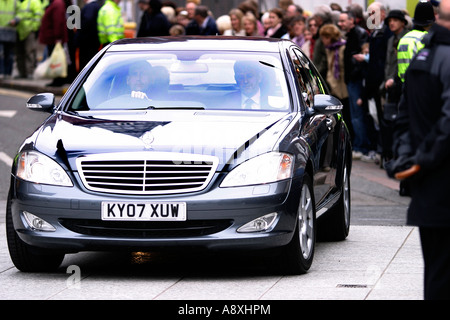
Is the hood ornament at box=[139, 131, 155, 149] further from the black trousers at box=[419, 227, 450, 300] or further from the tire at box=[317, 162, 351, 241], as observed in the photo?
the black trousers at box=[419, 227, 450, 300]

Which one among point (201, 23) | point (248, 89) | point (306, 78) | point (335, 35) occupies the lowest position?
point (201, 23)

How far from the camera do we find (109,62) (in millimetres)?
9773

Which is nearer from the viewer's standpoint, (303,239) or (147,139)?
(147,139)

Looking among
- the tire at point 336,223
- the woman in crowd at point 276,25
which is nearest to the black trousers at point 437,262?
the tire at point 336,223

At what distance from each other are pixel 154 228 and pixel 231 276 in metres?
0.70

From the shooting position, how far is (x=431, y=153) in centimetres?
572

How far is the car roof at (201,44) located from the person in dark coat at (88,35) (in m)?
11.7

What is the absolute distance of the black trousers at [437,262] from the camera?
19.0 ft

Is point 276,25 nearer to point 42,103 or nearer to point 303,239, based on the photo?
point 42,103

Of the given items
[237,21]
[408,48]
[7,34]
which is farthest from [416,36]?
[7,34]

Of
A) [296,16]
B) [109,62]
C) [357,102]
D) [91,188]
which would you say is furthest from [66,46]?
[91,188]
